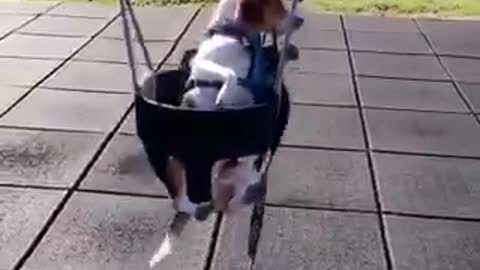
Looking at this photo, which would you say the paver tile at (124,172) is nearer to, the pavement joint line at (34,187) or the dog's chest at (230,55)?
the pavement joint line at (34,187)

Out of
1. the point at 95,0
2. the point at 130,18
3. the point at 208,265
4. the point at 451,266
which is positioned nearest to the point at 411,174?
the point at 451,266

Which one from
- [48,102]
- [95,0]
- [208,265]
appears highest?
[208,265]

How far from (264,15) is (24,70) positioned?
2.66m

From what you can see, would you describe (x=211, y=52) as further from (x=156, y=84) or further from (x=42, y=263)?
(x=42, y=263)

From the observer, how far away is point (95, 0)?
6.20 m

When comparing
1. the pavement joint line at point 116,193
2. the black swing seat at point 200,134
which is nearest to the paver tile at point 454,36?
the pavement joint line at point 116,193

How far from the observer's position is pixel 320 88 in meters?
4.47

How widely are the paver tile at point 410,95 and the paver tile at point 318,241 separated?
1.32 meters

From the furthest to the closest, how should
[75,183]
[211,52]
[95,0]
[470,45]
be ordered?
[95,0], [470,45], [75,183], [211,52]

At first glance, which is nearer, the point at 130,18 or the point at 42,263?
the point at 130,18

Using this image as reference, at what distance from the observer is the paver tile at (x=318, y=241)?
8.97ft

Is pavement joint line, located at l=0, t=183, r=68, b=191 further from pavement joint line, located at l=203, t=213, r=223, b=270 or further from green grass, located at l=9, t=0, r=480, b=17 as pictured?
green grass, located at l=9, t=0, r=480, b=17

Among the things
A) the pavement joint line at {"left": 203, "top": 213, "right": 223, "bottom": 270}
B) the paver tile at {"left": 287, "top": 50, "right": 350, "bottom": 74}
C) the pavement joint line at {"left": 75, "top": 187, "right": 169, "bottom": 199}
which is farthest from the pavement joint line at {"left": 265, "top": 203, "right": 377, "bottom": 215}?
the paver tile at {"left": 287, "top": 50, "right": 350, "bottom": 74}

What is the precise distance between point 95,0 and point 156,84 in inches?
161
